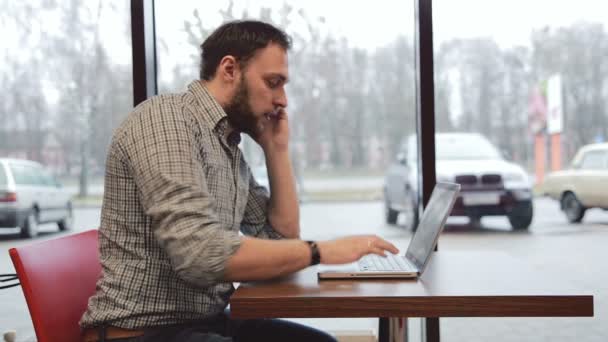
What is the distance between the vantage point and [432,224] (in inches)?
62.5

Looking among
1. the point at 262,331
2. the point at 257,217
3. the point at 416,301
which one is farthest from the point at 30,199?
the point at 416,301

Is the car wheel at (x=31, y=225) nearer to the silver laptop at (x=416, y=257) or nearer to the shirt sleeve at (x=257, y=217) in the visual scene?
the shirt sleeve at (x=257, y=217)

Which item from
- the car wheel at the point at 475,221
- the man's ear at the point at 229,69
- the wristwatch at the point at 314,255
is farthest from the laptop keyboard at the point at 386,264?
the car wheel at the point at 475,221

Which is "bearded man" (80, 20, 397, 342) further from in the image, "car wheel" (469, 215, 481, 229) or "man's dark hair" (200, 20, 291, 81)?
"car wheel" (469, 215, 481, 229)

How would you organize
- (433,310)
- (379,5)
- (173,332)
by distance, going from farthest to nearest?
(379,5)
(173,332)
(433,310)

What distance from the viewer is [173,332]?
1.39 m

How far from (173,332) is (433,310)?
0.58 m

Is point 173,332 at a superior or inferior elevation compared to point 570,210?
inferior

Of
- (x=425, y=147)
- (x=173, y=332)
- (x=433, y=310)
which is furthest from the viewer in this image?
(x=425, y=147)

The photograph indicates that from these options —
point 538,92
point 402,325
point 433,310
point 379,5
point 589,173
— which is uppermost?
point 379,5

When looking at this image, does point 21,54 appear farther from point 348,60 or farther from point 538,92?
point 538,92

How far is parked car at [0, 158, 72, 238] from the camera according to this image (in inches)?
107

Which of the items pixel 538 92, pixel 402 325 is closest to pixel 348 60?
pixel 538 92

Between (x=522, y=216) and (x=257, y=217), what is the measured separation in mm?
1317
